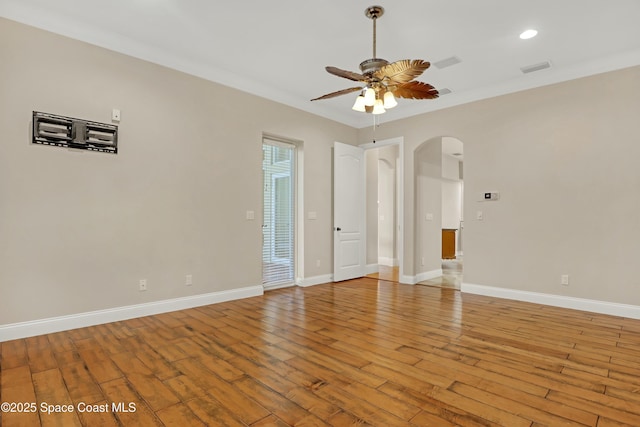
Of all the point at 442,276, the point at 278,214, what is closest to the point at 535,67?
the point at 442,276

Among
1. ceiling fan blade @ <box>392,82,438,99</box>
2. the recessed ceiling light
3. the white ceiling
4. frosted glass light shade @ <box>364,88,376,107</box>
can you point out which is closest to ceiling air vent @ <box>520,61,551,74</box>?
the white ceiling

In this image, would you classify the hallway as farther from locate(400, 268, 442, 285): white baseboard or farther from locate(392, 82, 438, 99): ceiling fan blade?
locate(392, 82, 438, 99): ceiling fan blade

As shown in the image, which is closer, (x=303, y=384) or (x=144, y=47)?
(x=303, y=384)

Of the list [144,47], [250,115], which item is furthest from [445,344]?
[144,47]

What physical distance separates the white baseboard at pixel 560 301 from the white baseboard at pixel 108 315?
3.51 meters

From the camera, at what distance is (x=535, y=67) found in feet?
13.8

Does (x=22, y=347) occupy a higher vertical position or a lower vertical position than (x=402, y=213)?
lower

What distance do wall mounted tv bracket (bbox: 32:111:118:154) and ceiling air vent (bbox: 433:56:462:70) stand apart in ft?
12.9

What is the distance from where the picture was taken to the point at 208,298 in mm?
4238

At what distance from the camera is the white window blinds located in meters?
5.15

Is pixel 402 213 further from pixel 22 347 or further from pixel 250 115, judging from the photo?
pixel 22 347

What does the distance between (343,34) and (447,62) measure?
58.7 inches

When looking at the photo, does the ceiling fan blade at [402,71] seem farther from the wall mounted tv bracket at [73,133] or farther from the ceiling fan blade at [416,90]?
the wall mounted tv bracket at [73,133]

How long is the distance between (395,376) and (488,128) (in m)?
4.06
